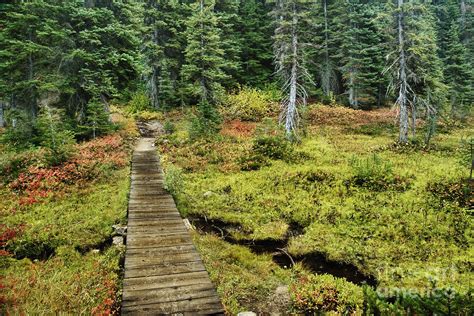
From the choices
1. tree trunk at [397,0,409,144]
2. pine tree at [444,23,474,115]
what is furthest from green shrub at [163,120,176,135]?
pine tree at [444,23,474,115]

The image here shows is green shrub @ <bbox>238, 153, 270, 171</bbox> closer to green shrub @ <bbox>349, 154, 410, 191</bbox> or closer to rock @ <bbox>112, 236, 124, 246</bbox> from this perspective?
green shrub @ <bbox>349, 154, 410, 191</bbox>

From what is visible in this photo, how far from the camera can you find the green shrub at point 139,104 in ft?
104

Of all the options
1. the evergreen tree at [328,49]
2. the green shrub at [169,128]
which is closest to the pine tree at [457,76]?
the evergreen tree at [328,49]

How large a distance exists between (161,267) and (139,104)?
2761 cm

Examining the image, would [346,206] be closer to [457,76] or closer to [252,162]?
[252,162]

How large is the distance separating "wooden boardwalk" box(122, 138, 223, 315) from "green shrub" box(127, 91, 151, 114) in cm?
2147

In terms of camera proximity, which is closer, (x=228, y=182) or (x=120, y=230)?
(x=120, y=230)

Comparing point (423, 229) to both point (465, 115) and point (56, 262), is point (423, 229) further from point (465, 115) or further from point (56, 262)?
point (465, 115)

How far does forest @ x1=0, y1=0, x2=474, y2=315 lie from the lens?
24.6ft

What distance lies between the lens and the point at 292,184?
14180 mm

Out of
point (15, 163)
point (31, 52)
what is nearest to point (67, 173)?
point (15, 163)

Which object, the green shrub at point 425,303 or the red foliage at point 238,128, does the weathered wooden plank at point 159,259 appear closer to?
the green shrub at point 425,303

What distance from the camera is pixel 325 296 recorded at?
7.22m

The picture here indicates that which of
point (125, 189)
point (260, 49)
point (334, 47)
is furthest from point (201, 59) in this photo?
point (334, 47)
